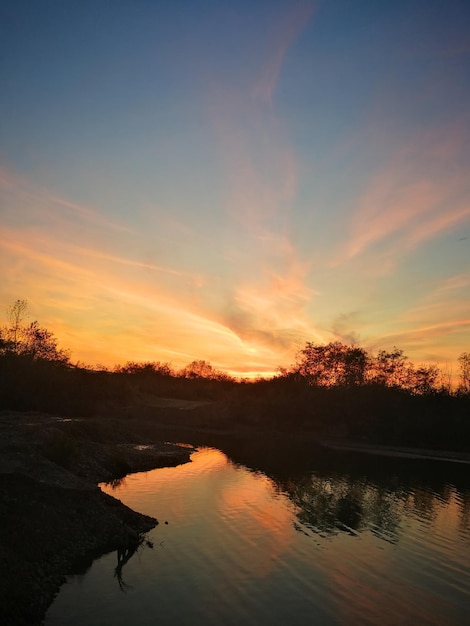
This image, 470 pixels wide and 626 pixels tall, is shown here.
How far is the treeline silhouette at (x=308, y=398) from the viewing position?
3339 inches

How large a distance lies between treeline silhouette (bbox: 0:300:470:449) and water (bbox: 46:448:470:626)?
161 feet

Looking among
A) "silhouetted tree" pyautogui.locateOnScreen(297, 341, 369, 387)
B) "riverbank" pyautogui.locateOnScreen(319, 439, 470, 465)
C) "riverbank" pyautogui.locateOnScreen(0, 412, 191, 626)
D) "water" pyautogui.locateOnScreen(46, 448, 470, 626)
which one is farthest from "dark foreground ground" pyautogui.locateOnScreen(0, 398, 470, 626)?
"silhouetted tree" pyautogui.locateOnScreen(297, 341, 369, 387)

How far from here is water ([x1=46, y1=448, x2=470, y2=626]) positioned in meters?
16.3

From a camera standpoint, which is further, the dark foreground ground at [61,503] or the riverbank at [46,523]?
the dark foreground ground at [61,503]

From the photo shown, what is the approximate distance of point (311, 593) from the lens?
59.6ft

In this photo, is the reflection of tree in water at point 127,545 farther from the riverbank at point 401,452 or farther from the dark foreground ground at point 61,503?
the riverbank at point 401,452

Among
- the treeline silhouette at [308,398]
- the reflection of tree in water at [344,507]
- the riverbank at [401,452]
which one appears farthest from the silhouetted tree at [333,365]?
the reflection of tree in water at [344,507]

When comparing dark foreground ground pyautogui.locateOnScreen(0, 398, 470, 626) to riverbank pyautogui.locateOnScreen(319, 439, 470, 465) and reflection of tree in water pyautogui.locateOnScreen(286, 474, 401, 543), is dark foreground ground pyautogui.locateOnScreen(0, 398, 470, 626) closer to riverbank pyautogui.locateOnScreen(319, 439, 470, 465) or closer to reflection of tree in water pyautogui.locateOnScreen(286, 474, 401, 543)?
riverbank pyautogui.locateOnScreen(319, 439, 470, 465)

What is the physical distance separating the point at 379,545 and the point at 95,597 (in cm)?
1521

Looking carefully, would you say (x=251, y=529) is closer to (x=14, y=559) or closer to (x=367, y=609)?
(x=367, y=609)

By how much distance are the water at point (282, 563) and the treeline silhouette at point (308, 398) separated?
49.2m

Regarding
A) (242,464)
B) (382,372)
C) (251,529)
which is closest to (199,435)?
(242,464)

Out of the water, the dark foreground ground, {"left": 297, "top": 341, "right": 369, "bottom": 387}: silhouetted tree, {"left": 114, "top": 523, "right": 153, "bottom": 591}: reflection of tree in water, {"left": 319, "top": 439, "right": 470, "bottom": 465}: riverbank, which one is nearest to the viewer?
the dark foreground ground

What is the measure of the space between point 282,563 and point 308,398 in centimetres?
8158
